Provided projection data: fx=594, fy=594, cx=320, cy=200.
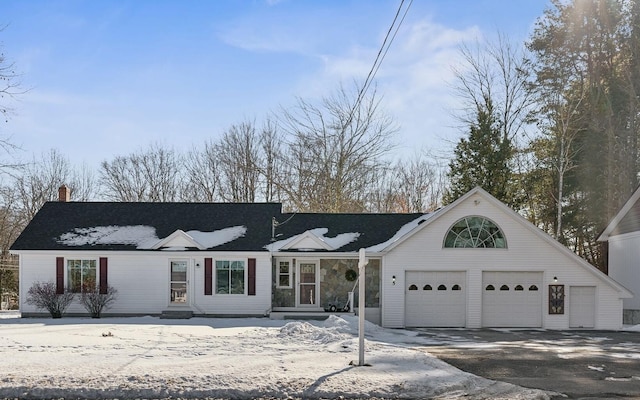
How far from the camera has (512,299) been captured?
22547mm

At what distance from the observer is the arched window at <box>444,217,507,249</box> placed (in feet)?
74.1

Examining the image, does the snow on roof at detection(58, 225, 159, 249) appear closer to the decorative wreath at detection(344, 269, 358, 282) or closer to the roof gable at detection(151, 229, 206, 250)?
the roof gable at detection(151, 229, 206, 250)

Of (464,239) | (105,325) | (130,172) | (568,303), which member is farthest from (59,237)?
(130,172)

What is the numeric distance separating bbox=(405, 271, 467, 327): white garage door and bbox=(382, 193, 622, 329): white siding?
28 centimetres

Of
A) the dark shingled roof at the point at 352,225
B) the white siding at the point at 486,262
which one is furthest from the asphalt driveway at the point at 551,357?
the dark shingled roof at the point at 352,225

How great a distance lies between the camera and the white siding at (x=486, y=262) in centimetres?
2239

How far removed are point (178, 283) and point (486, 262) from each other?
1192cm

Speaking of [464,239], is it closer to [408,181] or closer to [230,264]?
[230,264]

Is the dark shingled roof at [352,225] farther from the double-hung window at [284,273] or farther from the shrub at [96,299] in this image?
the shrub at [96,299]

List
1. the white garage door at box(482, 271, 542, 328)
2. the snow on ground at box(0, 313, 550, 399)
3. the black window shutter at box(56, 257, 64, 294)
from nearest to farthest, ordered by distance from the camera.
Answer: the snow on ground at box(0, 313, 550, 399) < the white garage door at box(482, 271, 542, 328) < the black window shutter at box(56, 257, 64, 294)

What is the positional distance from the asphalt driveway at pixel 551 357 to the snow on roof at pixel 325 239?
489 centimetres

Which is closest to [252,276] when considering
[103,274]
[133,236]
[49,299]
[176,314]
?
[176,314]

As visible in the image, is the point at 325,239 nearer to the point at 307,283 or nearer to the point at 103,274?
the point at 307,283

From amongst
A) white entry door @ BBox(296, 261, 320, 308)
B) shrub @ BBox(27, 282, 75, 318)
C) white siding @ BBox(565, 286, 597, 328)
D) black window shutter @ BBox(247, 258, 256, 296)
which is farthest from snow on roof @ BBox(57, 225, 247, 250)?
white siding @ BBox(565, 286, 597, 328)
